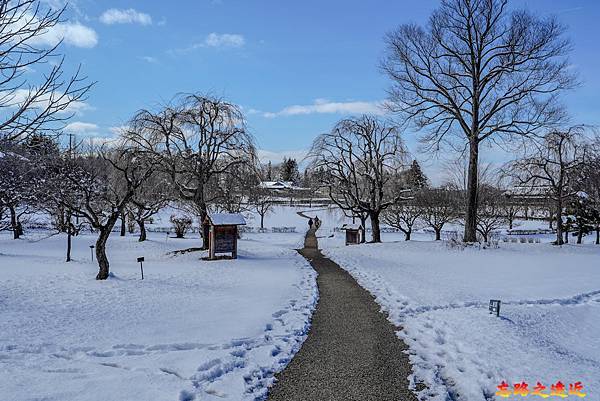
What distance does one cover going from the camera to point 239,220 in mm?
18438

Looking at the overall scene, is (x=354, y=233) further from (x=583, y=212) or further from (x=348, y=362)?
(x=348, y=362)

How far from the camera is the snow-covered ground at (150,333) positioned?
453 centimetres

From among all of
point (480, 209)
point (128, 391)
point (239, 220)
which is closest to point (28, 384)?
point (128, 391)

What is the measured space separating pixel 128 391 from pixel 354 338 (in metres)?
3.75

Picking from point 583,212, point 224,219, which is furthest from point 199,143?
point 583,212

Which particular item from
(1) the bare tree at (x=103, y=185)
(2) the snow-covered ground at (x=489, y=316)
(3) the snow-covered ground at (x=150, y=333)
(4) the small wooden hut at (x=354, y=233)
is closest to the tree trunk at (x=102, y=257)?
(1) the bare tree at (x=103, y=185)

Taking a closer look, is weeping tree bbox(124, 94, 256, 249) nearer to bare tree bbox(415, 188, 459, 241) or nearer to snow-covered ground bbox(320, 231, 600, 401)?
snow-covered ground bbox(320, 231, 600, 401)

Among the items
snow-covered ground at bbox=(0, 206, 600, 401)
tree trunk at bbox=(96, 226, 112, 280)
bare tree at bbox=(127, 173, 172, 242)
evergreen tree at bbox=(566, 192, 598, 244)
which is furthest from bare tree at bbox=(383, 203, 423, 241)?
tree trunk at bbox=(96, 226, 112, 280)

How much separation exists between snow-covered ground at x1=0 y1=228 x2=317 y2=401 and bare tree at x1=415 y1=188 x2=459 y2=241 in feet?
83.2

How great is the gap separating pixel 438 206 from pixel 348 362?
3327cm

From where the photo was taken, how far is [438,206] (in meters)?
36.5

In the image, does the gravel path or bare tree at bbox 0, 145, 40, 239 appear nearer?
the gravel path

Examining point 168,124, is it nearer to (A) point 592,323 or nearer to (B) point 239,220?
(B) point 239,220

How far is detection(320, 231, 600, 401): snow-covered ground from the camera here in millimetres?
5031
